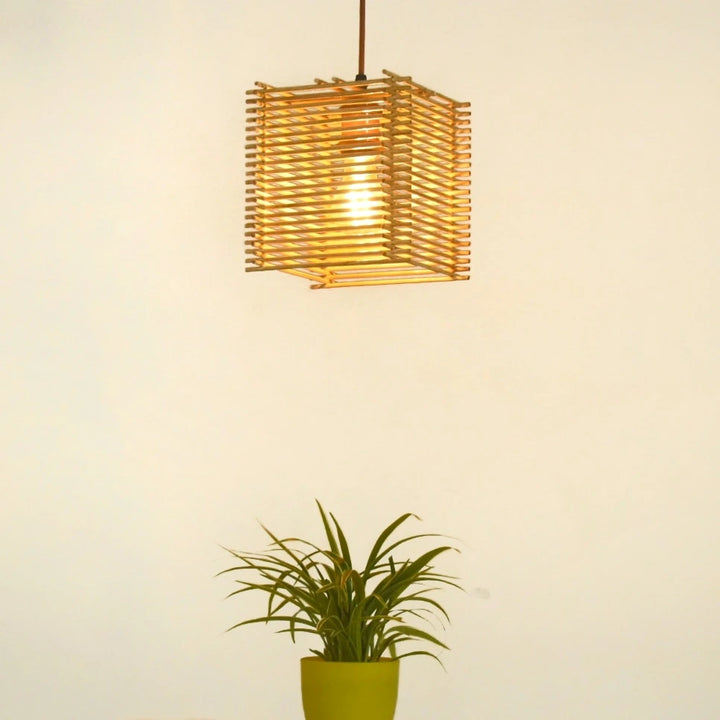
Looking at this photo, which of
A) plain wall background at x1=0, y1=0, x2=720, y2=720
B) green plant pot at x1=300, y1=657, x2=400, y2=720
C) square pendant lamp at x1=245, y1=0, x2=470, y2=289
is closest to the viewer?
square pendant lamp at x1=245, y1=0, x2=470, y2=289

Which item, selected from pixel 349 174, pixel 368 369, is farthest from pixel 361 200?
pixel 368 369

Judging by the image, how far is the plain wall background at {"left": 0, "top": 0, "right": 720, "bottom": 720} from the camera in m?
4.04

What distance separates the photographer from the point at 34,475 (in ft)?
15.0

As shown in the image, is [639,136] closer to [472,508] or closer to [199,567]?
[472,508]

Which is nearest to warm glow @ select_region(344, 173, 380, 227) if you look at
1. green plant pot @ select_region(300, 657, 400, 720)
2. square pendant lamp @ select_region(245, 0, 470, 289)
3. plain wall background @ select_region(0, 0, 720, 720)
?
square pendant lamp @ select_region(245, 0, 470, 289)

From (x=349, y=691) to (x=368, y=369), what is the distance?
5.14 feet

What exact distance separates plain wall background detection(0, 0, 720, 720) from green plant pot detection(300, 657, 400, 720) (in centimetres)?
123

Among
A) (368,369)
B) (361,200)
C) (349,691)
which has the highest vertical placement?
(361,200)

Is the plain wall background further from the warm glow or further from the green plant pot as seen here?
the warm glow

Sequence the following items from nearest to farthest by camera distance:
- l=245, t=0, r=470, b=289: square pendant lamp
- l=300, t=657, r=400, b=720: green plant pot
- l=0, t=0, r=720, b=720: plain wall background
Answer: l=245, t=0, r=470, b=289: square pendant lamp < l=300, t=657, r=400, b=720: green plant pot < l=0, t=0, r=720, b=720: plain wall background

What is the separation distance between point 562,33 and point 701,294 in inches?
37.9

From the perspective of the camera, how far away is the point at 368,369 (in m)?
4.30

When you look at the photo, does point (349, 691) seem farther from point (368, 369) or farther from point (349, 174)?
point (368, 369)

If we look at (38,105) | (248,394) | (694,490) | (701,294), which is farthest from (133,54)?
(694,490)
